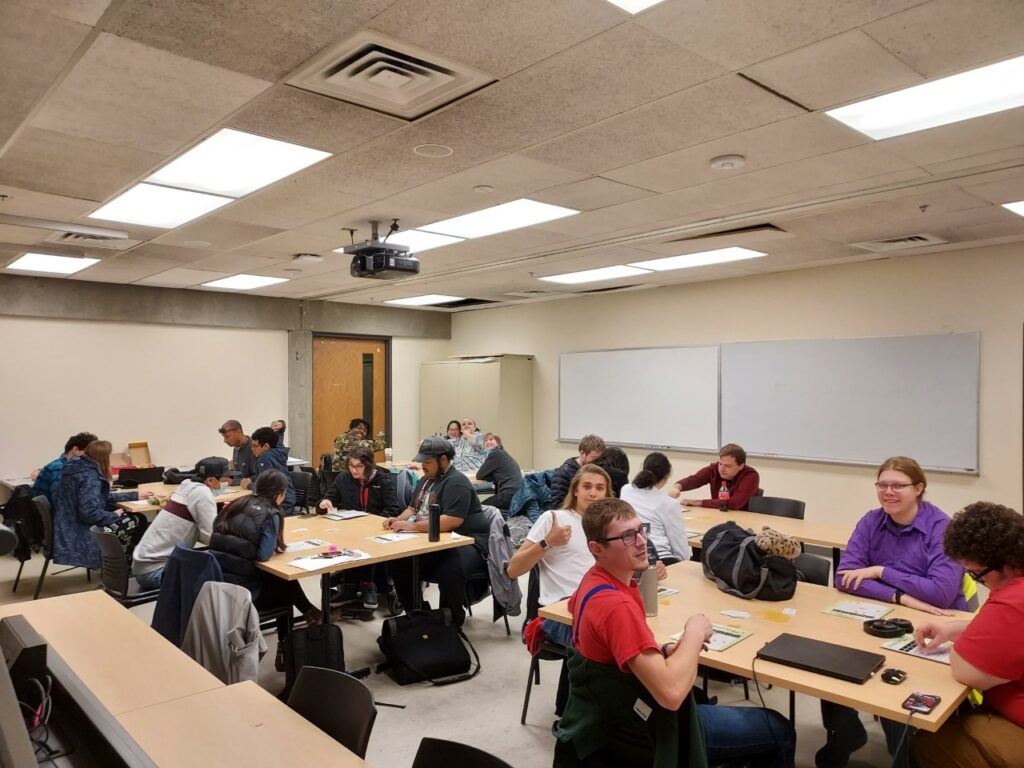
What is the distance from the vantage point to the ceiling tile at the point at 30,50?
2.23 m

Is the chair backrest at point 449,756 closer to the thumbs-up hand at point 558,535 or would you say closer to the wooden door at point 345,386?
the thumbs-up hand at point 558,535

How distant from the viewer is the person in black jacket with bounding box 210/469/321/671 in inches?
146

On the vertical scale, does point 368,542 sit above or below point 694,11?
below

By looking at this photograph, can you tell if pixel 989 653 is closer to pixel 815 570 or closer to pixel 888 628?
pixel 888 628

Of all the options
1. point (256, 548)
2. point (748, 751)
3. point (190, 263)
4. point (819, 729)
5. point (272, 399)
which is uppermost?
point (190, 263)

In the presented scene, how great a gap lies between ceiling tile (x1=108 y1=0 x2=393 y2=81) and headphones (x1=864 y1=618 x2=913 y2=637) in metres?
2.72

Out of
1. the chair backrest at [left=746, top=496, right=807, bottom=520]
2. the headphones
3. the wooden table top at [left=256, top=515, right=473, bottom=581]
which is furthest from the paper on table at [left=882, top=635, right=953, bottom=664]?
the chair backrest at [left=746, top=496, right=807, bottom=520]

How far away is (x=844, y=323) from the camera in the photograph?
6.73 meters

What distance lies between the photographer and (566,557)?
10.8ft

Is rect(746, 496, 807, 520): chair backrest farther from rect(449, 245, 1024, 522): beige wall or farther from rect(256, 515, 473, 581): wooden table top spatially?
rect(256, 515, 473, 581): wooden table top

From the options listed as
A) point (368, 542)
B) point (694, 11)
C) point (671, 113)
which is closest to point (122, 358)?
point (368, 542)

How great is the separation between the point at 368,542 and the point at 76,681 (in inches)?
97.2

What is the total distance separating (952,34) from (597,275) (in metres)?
5.05

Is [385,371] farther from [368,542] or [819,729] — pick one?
[819,729]
